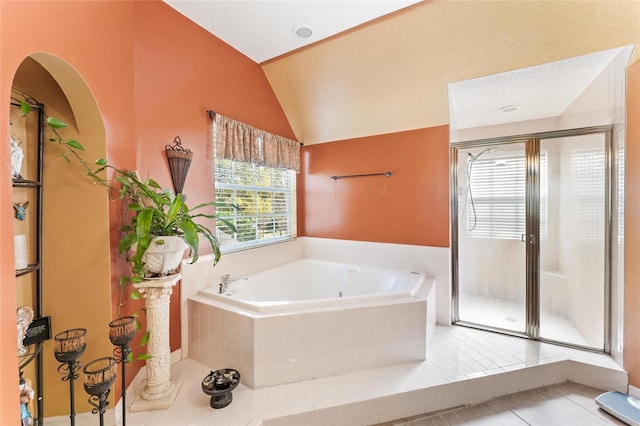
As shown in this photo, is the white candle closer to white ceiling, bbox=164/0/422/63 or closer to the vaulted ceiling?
white ceiling, bbox=164/0/422/63

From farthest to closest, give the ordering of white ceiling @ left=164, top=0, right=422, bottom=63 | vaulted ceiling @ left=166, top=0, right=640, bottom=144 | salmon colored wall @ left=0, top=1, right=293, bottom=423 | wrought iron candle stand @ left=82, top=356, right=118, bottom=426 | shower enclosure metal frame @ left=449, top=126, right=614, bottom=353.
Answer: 1. shower enclosure metal frame @ left=449, top=126, right=614, bottom=353
2. white ceiling @ left=164, top=0, right=422, bottom=63
3. vaulted ceiling @ left=166, top=0, right=640, bottom=144
4. wrought iron candle stand @ left=82, top=356, right=118, bottom=426
5. salmon colored wall @ left=0, top=1, right=293, bottom=423

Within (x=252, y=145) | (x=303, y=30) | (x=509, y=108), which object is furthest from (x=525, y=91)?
(x=252, y=145)

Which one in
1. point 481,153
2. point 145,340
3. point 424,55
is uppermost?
point 424,55

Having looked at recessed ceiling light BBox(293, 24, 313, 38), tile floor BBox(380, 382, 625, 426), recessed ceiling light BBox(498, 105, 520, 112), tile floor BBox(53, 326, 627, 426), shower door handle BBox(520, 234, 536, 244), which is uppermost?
recessed ceiling light BBox(293, 24, 313, 38)

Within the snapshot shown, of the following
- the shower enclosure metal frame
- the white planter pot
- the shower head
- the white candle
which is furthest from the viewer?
the shower head

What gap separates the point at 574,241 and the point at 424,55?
2200mm

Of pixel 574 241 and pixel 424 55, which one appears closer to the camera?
pixel 424 55


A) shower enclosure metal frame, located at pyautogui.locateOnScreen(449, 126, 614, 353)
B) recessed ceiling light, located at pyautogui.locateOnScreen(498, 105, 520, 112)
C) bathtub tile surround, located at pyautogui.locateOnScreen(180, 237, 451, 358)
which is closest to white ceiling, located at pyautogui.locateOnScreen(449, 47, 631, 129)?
recessed ceiling light, located at pyautogui.locateOnScreen(498, 105, 520, 112)

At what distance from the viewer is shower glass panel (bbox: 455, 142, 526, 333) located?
8.46 ft

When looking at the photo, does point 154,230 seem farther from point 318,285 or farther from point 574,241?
point 574,241

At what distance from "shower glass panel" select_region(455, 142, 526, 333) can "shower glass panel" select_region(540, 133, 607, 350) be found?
0.19 metres

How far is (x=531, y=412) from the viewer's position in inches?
67.1

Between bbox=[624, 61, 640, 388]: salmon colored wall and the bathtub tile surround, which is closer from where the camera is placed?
bbox=[624, 61, 640, 388]: salmon colored wall

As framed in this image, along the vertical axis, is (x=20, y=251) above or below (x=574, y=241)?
above
